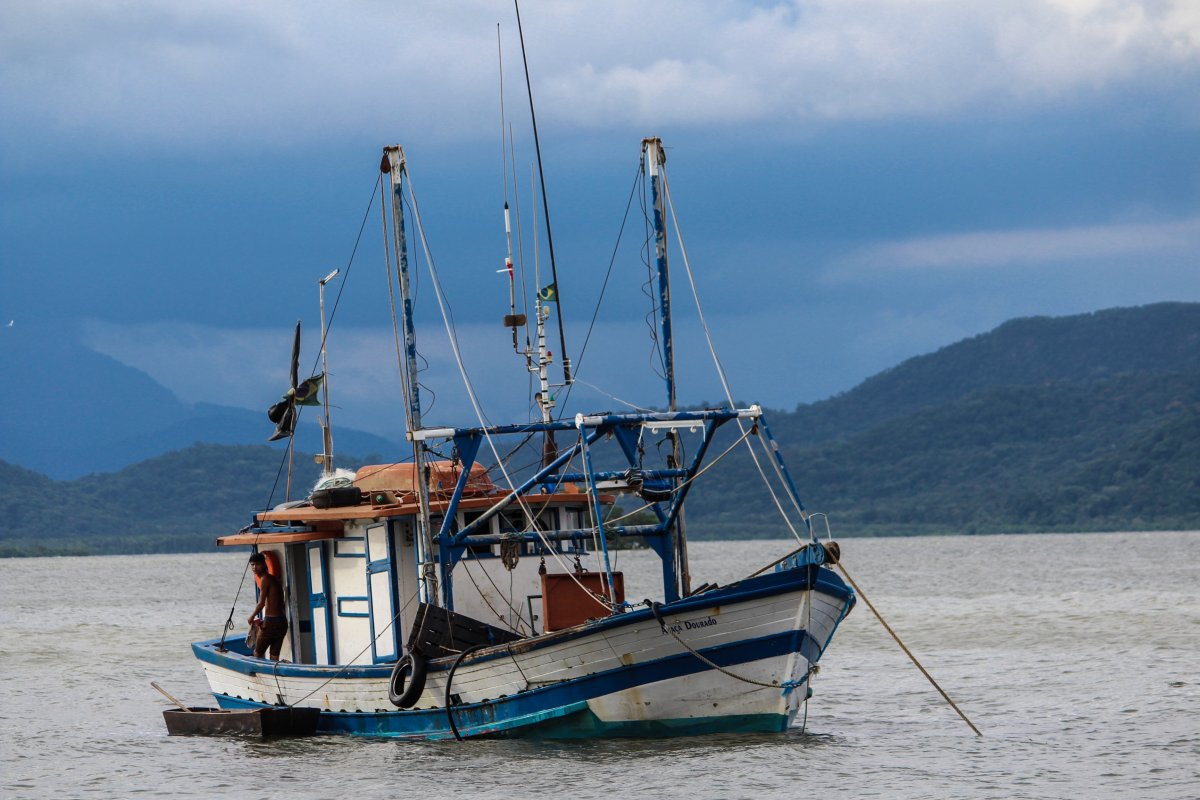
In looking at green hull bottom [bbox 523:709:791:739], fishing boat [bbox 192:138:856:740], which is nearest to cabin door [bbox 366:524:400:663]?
fishing boat [bbox 192:138:856:740]

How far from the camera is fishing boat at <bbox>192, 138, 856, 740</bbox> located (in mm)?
21406

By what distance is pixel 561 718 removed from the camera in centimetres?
2200

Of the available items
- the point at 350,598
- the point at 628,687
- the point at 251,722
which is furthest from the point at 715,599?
the point at 251,722

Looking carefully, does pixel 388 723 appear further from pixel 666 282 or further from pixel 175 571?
pixel 175 571

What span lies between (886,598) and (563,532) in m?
48.8

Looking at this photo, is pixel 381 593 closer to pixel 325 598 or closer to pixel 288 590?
pixel 325 598

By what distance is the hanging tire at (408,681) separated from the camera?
2272cm

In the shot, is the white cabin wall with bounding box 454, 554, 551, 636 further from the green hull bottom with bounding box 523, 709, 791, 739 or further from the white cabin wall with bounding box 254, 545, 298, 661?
the white cabin wall with bounding box 254, 545, 298, 661

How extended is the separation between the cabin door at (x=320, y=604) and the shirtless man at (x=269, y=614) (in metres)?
0.58

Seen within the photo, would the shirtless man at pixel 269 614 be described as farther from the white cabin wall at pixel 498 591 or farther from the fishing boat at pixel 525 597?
the white cabin wall at pixel 498 591

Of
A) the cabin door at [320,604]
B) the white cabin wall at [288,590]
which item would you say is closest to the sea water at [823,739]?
the cabin door at [320,604]

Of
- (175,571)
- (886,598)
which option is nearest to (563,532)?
(886,598)

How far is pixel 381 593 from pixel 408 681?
1.88m

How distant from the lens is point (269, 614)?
26453 millimetres
